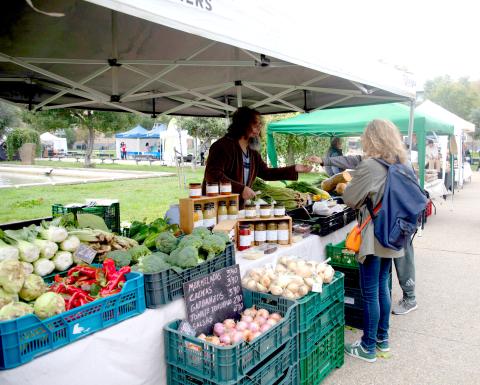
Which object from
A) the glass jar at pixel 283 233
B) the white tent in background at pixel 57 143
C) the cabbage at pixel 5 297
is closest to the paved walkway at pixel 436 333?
the glass jar at pixel 283 233

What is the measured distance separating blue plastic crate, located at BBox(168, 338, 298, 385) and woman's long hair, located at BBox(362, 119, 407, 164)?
1477 mm

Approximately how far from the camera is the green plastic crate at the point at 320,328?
273 centimetres

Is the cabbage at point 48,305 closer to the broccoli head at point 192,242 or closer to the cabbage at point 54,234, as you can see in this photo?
the cabbage at point 54,234

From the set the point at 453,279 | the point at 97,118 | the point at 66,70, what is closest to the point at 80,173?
the point at 97,118

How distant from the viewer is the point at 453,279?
5359mm

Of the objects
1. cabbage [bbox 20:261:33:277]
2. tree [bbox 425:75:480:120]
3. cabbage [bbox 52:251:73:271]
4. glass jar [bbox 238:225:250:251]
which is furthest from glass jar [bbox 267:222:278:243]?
tree [bbox 425:75:480:120]

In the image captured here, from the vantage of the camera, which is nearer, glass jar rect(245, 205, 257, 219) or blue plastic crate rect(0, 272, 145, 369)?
blue plastic crate rect(0, 272, 145, 369)

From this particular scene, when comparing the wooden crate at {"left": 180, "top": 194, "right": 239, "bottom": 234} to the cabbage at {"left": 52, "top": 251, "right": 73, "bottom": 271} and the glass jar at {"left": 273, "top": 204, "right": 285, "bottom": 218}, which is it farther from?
the cabbage at {"left": 52, "top": 251, "right": 73, "bottom": 271}

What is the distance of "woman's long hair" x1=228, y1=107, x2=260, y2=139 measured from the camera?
418 cm

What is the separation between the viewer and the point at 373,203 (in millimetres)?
3062

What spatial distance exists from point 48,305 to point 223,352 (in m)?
0.85

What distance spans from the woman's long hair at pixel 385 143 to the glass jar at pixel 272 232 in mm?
985

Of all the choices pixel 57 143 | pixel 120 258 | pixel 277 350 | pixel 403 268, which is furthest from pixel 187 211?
pixel 57 143

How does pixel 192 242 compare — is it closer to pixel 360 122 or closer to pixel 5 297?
pixel 5 297
